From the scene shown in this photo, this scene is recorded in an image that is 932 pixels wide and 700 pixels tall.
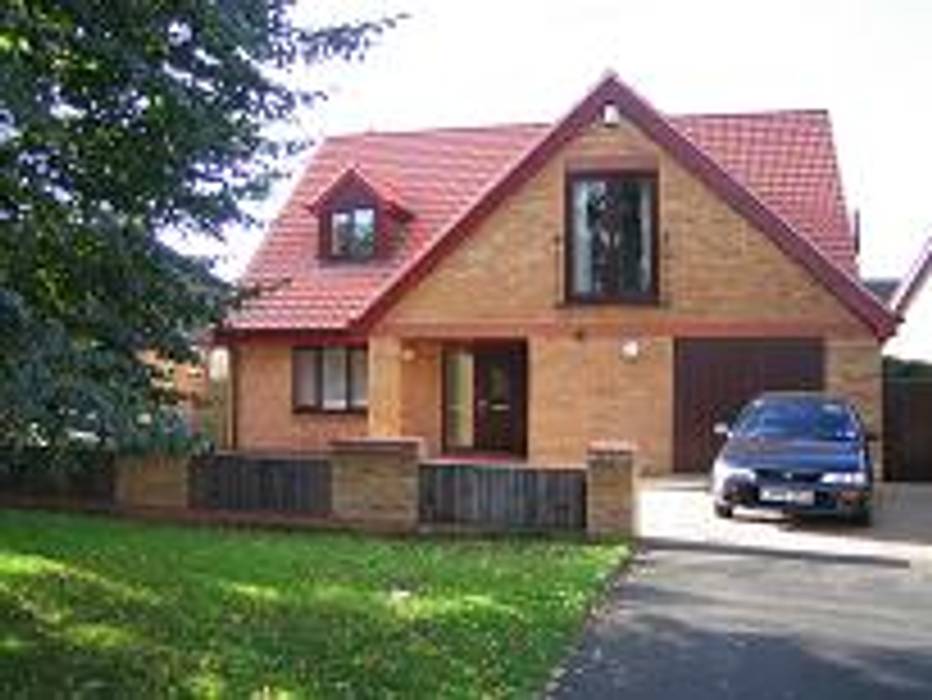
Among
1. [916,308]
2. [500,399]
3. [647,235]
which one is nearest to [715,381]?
[647,235]

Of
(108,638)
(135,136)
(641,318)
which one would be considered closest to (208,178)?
(135,136)

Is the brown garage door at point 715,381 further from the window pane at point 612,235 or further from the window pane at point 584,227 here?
the window pane at point 584,227

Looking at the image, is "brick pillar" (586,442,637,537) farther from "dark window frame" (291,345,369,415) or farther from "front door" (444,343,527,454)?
"dark window frame" (291,345,369,415)

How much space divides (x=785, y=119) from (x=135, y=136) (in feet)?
65.4

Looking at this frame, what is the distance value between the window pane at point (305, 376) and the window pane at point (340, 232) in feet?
6.68

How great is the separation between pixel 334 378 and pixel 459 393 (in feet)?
7.83

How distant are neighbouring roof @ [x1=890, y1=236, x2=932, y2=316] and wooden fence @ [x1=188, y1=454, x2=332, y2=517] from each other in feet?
51.5

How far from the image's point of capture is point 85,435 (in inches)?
397

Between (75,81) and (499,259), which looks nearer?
(75,81)

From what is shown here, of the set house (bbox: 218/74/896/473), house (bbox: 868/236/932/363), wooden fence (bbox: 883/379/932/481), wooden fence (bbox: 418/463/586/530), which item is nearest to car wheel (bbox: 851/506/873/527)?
wooden fence (bbox: 418/463/586/530)

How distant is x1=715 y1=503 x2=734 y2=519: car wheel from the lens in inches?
765

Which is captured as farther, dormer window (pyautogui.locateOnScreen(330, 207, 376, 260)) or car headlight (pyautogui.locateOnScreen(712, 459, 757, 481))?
dormer window (pyautogui.locateOnScreen(330, 207, 376, 260))

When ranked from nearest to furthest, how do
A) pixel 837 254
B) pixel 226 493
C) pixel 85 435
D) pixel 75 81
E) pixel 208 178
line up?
pixel 85 435
pixel 75 81
pixel 208 178
pixel 226 493
pixel 837 254

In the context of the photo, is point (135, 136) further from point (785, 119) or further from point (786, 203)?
point (785, 119)
